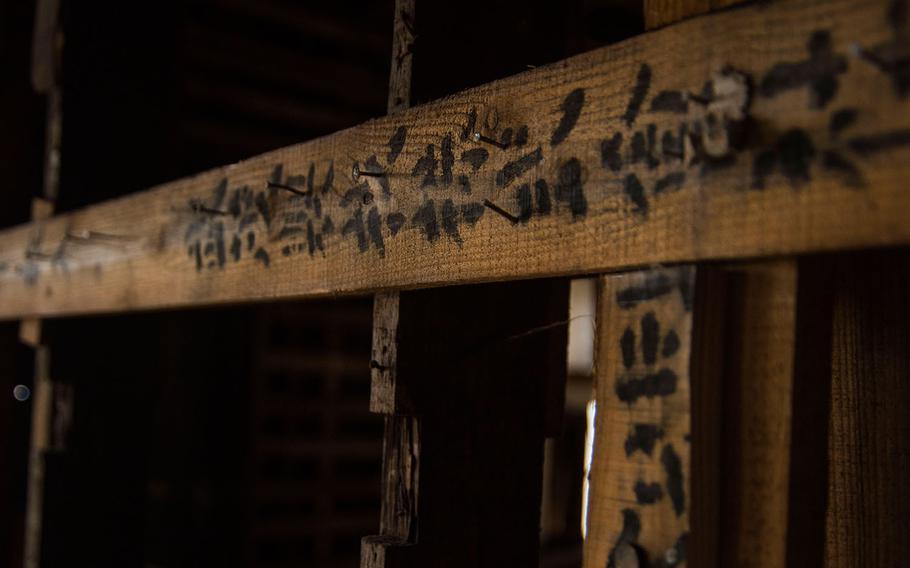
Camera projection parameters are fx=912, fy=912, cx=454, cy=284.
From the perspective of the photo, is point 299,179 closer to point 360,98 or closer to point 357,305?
point 360,98

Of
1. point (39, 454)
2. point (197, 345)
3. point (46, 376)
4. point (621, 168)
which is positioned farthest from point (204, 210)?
point (197, 345)

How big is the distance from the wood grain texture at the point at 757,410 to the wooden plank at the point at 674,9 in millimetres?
348

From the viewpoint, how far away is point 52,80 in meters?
3.18

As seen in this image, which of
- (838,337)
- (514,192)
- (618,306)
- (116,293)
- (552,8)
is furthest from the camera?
(116,293)

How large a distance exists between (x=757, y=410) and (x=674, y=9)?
56 centimetres

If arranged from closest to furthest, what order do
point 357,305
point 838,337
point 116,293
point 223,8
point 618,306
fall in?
1. point 618,306
2. point 838,337
3. point 116,293
4. point 223,8
5. point 357,305

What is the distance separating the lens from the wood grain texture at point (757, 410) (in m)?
1.15

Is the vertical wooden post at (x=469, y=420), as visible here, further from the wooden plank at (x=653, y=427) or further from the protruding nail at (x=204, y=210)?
the protruding nail at (x=204, y=210)

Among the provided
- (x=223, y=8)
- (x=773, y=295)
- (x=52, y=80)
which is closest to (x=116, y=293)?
(x=52, y=80)

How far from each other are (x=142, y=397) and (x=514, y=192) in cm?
231

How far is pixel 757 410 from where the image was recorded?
1.18 metres

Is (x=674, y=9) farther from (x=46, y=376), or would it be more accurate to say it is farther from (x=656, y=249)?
(x=46, y=376)

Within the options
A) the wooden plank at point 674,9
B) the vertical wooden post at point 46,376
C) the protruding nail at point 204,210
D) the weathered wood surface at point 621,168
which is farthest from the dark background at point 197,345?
the wooden plank at point 674,9

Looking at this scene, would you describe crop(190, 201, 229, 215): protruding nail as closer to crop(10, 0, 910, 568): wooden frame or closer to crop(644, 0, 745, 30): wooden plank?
crop(10, 0, 910, 568): wooden frame
